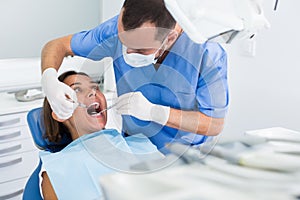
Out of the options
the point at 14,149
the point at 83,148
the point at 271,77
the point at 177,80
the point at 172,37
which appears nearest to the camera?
the point at 172,37

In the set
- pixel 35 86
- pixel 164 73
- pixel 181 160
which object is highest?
pixel 181 160

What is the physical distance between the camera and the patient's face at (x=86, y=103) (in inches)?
56.7

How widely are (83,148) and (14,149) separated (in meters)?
0.92

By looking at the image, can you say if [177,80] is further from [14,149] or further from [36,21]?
[36,21]

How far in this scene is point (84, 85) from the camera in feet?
4.75

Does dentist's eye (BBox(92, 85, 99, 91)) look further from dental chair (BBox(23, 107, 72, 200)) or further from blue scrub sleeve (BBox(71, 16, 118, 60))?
dental chair (BBox(23, 107, 72, 200))

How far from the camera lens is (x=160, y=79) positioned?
1.29 metres

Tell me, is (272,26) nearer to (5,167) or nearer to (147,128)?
(147,128)

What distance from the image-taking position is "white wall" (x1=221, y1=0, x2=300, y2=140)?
166 centimetres

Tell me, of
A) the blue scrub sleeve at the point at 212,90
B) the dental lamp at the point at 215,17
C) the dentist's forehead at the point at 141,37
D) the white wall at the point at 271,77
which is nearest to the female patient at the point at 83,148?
the blue scrub sleeve at the point at 212,90

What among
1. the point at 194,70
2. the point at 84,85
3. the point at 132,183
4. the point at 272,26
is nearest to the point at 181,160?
the point at 132,183

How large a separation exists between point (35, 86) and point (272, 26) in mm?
1478

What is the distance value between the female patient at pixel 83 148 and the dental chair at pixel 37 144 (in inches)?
0.8

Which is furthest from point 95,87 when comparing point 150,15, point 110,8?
point 110,8
